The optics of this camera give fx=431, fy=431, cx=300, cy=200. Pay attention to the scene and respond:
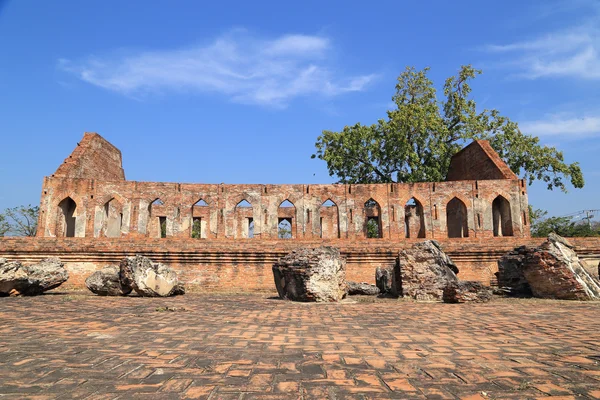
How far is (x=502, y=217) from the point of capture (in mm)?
19812

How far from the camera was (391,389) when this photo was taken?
2.58 metres

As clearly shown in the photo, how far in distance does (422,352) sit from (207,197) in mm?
16218

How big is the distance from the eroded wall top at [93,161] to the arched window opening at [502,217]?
18759mm

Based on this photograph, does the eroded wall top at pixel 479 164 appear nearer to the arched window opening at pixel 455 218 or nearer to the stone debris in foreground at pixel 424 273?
the arched window opening at pixel 455 218

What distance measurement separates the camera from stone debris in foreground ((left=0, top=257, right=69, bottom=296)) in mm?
8883

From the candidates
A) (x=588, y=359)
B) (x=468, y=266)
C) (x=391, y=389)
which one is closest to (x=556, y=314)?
(x=588, y=359)

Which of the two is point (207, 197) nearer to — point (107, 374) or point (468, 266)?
point (468, 266)

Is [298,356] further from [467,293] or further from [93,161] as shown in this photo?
[93,161]

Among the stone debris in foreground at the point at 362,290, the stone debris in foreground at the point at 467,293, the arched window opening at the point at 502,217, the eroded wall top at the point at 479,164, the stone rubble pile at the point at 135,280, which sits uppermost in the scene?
the eroded wall top at the point at 479,164

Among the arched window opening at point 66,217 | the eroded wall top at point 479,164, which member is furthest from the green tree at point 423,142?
the arched window opening at point 66,217

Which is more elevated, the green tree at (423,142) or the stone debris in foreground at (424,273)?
the green tree at (423,142)

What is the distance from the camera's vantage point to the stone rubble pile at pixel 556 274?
27.7 feet

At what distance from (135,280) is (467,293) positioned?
6.82 metres

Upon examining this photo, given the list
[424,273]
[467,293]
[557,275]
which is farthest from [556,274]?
[424,273]
